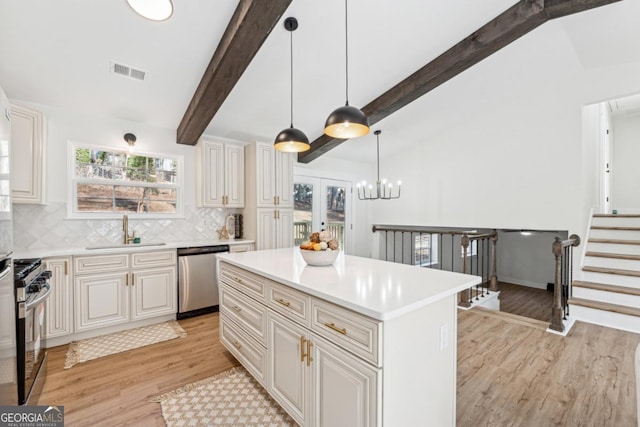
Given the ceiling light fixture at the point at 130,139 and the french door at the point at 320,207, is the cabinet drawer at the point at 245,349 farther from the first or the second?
the french door at the point at 320,207

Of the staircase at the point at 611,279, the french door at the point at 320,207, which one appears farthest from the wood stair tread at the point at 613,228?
the french door at the point at 320,207

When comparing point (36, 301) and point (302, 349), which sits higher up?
point (36, 301)

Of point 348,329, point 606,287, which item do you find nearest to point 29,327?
point 348,329

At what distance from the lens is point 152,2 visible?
7.04 feet

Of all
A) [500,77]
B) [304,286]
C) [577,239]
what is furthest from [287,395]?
[500,77]

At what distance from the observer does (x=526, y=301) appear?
5238mm

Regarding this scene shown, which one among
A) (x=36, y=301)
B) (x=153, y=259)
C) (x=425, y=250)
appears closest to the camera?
(x=36, y=301)

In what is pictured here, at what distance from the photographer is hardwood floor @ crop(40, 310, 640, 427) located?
6.50ft

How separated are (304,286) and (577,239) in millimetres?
4372

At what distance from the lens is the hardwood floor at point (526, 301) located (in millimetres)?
4604

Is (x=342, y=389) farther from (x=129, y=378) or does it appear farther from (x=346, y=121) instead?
(x=129, y=378)

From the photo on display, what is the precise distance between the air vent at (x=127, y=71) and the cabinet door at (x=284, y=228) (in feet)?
7.91

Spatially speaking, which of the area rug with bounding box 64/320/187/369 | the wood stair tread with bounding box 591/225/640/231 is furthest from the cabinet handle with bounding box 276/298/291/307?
the wood stair tread with bounding box 591/225/640/231

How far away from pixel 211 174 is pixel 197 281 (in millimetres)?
1498
